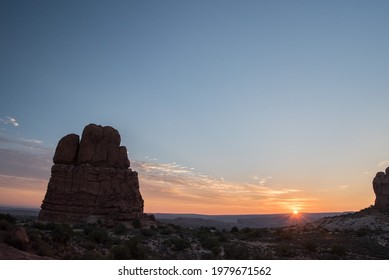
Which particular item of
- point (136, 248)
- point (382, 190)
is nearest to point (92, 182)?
point (136, 248)

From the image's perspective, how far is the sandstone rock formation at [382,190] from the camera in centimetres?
6819

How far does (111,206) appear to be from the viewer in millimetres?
41125

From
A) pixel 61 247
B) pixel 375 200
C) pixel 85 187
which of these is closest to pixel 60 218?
pixel 85 187

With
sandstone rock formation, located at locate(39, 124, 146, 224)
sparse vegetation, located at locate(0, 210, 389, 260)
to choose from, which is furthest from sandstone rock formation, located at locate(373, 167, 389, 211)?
sandstone rock formation, located at locate(39, 124, 146, 224)

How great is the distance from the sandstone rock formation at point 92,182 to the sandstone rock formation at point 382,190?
164 feet

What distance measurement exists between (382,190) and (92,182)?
57265mm

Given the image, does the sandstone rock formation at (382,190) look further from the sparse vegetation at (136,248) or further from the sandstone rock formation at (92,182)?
the sandstone rock formation at (92,182)

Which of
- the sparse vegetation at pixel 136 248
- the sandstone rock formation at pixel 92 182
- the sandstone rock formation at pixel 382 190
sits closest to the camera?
the sparse vegetation at pixel 136 248

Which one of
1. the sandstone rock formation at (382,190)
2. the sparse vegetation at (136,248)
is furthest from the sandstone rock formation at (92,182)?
the sandstone rock formation at (382,190)

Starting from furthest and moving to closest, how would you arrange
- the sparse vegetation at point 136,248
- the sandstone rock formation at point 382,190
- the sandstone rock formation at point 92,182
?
the sandstone rock formation at point 382,190 → the sandstone rock formation at point 92,182 → the sparse vegetation at point 136,248

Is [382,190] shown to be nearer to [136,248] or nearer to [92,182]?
[92,182]

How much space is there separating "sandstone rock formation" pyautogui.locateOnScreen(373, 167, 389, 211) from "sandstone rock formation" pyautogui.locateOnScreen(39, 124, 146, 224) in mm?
50042

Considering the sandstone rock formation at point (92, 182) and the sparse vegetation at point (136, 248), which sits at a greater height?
the sandstone rock formation at point (92, 182)

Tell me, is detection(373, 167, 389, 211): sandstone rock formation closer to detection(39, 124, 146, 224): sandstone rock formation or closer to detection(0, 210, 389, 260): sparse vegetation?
detection(0, 210, 389, 260): sparse vegetation
